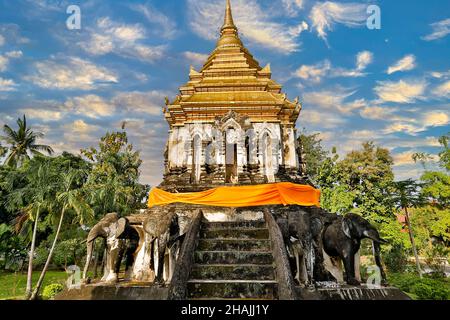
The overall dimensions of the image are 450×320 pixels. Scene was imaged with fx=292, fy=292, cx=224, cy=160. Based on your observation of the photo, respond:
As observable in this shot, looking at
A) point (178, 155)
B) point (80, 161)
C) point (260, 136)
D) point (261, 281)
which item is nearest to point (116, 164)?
point (80, 161)

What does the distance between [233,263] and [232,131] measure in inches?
319

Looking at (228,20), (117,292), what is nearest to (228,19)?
(228,20)

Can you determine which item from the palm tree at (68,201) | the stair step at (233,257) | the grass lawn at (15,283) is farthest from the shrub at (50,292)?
the stair step at (233,257)

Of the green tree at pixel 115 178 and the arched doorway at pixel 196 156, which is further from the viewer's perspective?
the green tree at pixel 115 178

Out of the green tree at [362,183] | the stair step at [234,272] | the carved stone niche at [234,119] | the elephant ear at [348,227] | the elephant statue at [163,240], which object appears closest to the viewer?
the stair step at [234,272]

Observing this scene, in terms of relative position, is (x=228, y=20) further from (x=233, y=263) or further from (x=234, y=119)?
(x=233, y=263)

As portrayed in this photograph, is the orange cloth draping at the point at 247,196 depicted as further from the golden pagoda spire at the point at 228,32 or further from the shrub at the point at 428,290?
the golden pagoda spire at the point at 228,32

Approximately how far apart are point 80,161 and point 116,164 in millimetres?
3863

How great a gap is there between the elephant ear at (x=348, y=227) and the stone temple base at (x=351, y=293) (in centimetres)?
142

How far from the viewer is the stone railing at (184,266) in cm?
647

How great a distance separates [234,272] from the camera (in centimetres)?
747

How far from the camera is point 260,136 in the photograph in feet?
49.4
